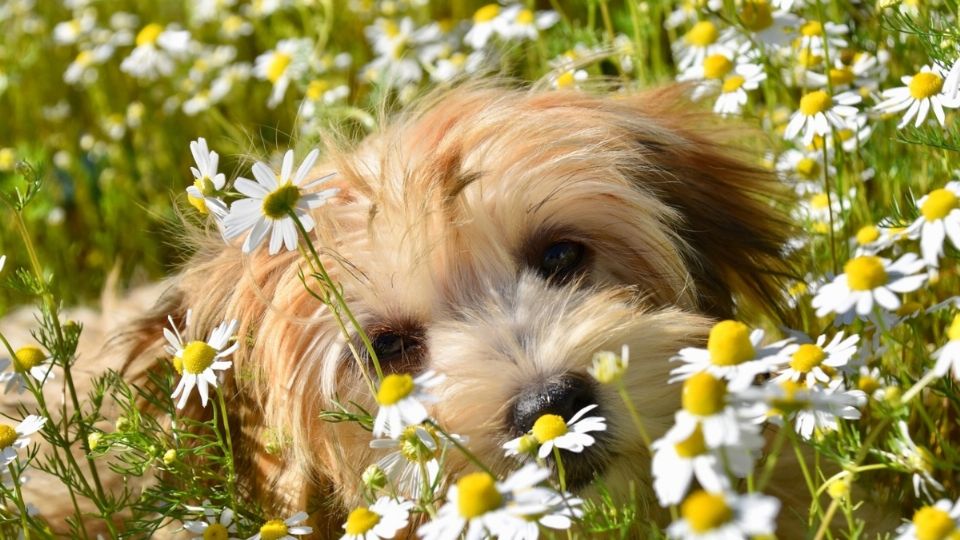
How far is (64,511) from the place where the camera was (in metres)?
3.27

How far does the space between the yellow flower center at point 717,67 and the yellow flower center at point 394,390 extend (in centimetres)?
173

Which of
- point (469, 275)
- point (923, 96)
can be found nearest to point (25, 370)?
point (469, 275)

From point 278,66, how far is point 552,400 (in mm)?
2725

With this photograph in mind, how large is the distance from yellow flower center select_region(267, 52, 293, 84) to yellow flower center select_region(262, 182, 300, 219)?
2.71m

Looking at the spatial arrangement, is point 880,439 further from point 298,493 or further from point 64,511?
point 64,511

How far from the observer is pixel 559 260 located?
9.12ft

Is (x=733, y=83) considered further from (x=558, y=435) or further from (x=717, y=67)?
(x=558, y=435)

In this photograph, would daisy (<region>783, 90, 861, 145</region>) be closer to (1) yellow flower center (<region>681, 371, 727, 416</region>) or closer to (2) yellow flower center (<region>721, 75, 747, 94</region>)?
(2) yellow flower center (<region>721, 75, 747, 94</region>)

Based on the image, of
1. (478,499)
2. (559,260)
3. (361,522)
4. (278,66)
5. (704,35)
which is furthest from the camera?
(278,66)

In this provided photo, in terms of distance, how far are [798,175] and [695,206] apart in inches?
21.8

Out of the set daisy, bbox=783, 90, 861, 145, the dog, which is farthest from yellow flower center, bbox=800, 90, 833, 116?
the dog

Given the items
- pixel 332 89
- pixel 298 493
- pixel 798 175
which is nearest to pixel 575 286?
pixel 298 493

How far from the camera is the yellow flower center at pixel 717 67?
3.15 m

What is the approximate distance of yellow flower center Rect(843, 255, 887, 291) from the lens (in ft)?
5.60
